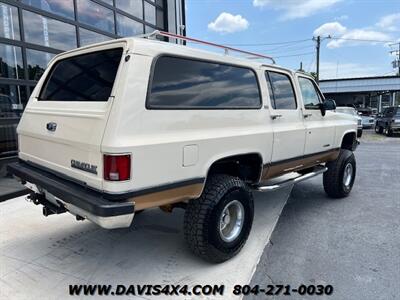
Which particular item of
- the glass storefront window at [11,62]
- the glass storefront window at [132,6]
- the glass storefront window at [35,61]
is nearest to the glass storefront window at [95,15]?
the glass storefront window at [132,6]

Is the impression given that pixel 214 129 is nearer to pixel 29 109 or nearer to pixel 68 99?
pixel 68 99

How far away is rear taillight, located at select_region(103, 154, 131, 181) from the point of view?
7.98 ft

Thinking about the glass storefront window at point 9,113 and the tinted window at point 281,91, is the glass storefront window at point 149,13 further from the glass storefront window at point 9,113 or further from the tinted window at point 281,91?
the tinted window at point 281,91

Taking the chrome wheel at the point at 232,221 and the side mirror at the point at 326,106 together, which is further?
the side mirror at the point at 326,106

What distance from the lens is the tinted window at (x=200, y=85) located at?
2768 millimetres

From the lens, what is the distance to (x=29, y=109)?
3570 mm

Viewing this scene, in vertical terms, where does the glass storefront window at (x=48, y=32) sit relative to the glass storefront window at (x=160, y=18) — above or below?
below

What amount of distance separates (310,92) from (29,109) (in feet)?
12.3

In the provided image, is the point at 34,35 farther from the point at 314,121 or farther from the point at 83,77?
the point at 314,121

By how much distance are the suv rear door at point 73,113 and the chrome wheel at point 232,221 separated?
55.8 inches

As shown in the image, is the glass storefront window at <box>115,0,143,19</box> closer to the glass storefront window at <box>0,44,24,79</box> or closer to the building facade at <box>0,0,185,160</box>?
the building facade at <box>0,0,185,160</box>

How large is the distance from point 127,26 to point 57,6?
268cm

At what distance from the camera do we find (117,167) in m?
2.44

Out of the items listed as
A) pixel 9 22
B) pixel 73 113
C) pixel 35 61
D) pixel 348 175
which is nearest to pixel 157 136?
pixel 73 113
